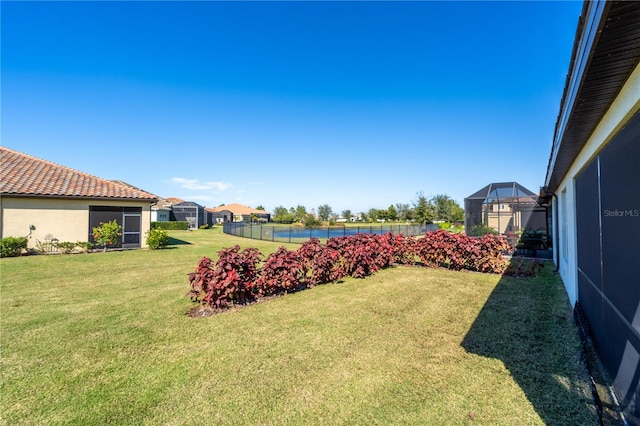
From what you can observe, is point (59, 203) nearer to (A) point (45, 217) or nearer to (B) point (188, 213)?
(A) point (45, 217)

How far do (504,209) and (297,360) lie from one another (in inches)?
680

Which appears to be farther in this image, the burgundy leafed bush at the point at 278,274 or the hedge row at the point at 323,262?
the burgundy leafed bush at the point at 278,274

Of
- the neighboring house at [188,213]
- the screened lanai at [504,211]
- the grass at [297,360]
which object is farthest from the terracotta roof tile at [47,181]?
the neighboring house at [188,213]

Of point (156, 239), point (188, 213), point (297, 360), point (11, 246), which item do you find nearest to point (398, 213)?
point (188, 213)

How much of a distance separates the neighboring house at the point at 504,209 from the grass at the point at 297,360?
10910mm

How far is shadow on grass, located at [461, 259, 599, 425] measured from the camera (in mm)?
2432

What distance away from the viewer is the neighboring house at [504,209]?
605 inches

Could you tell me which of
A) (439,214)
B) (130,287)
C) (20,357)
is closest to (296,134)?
(130,287)

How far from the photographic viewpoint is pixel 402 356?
3.35m

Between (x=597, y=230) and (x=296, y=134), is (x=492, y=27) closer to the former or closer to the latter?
(x=597, y=230)

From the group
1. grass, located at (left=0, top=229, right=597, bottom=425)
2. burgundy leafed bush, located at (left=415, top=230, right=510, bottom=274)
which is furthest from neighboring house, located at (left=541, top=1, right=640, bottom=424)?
burgundy leafed bush, located at (left=415, top=230, right=510, bottom=274)

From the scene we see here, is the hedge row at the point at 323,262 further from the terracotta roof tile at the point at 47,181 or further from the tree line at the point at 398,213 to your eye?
the tree line at the point at 398,213

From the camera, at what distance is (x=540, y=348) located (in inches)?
139

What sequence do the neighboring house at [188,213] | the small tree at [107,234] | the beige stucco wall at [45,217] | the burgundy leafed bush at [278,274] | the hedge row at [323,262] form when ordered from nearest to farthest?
the hedge row at [323,262], the burgundy leafed bush at [278,274], the beige stucco wall at [45,217], the small tree at [107,234], the neighboring house at [188,213]
